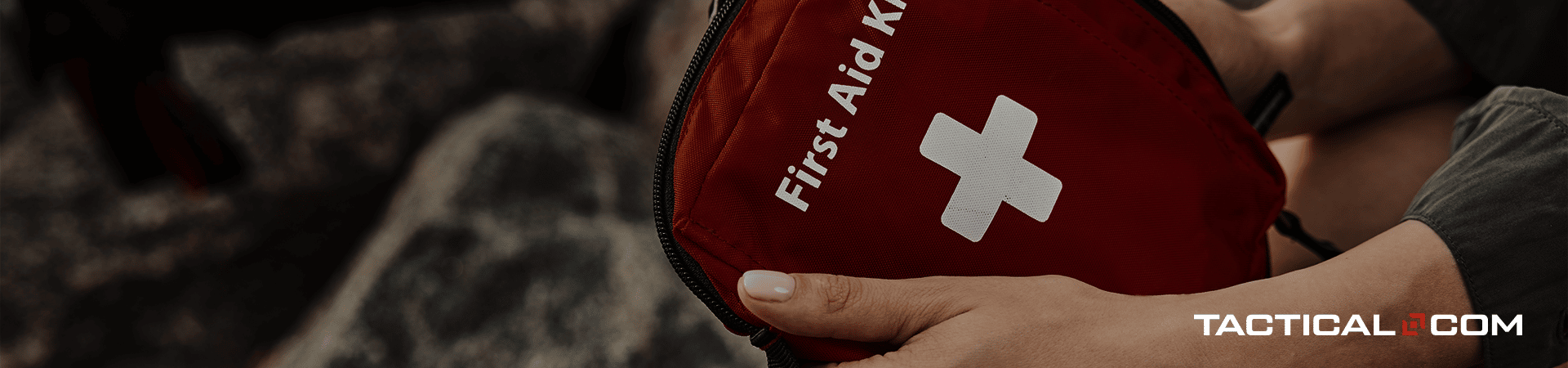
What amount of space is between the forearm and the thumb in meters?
0.18

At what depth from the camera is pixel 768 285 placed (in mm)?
492

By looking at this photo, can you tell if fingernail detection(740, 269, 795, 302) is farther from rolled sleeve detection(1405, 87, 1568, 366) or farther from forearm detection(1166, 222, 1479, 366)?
rolled sleeve detection(1405, 87, 1568, 366)

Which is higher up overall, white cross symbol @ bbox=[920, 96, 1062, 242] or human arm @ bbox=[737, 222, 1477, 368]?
white cross symbol @ bbox=[920, 96, 1062, 242]

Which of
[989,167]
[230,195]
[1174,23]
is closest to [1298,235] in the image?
[1174,23]

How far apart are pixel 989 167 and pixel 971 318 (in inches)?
4.7

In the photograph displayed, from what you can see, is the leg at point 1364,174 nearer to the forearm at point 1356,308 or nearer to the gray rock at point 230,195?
the forearm at point 1356,308

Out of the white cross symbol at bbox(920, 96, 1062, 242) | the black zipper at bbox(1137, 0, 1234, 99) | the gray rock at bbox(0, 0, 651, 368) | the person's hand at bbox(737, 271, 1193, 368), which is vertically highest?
the black zipper at bbox(1137, 0, 1234, 99)

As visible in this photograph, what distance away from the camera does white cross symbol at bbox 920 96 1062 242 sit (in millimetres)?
547

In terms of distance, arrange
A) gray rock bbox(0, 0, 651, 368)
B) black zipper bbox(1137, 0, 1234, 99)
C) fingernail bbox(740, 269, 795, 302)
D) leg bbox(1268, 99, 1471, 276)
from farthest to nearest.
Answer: gray rock bbox(0, 0, 651, 368) < leg bbox(1268, 99, 1471, 276) < black zipper bbox(1137, 0, 1234, 99) < fingernail bbox(740, 269, 795, 302)

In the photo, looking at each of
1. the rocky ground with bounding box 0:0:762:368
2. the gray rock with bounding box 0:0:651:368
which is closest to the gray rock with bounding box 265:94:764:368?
Answer: the rocky ground with bounding box 0:0:762:368

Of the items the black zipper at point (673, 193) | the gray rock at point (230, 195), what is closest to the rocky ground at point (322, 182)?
the gray rock at point (230, 195)

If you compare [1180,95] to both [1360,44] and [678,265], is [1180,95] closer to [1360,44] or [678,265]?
[1360,44]

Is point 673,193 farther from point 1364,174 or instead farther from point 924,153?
point 1364,174

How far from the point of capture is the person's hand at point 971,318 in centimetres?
50
